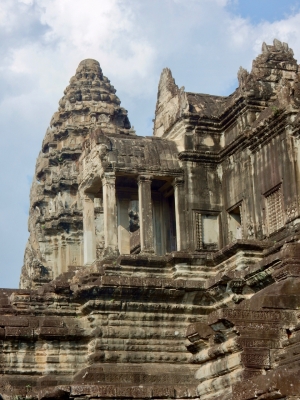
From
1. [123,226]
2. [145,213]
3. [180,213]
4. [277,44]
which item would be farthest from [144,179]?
[277,44]

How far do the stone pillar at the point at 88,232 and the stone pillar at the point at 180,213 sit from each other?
3.23 meters

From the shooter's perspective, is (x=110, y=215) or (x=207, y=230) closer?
(x=110, y=215)

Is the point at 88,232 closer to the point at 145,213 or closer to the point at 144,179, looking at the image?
the point at 145,213

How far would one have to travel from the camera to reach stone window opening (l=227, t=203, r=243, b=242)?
95.9 feet

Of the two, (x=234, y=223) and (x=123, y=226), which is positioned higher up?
(x=123, y=226)

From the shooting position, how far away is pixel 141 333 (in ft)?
85.9

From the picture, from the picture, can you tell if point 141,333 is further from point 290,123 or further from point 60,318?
point 290,123

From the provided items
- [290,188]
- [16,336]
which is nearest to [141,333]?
[16,336]

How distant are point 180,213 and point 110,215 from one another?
83.4 inches

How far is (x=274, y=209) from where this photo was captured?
27062 millimetres

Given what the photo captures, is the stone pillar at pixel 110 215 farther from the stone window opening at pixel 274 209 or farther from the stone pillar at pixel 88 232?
the stone window opening at pixel 274 209

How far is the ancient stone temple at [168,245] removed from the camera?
25.2 metres

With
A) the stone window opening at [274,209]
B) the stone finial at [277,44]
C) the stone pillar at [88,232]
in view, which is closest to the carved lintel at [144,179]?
the stone pillar at [88,232]

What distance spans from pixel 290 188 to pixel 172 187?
519 cm
